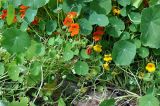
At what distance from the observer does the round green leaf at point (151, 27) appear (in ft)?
7.00

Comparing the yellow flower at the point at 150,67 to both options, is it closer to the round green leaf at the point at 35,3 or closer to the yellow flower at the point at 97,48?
the yellow flower at the point at 97,48

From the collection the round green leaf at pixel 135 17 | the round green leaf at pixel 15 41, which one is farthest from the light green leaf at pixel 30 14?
the round green leaf at pixel 135 17

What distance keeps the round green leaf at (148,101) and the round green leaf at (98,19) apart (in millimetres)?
419

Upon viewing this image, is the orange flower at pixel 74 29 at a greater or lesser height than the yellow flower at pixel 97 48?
greater

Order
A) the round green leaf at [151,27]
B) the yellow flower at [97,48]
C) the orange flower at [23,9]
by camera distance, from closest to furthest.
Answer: the round green leaf at [151,27] → the yellow flower at [97,48] → the orange flower at [23,9]

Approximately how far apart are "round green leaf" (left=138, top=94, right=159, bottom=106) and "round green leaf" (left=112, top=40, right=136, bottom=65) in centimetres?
20

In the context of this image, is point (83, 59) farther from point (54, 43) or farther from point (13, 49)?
point (13, 49)

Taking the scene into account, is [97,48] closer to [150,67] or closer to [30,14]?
[150,67]

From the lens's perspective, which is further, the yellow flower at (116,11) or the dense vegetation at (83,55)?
the yellow flower at (116,11)

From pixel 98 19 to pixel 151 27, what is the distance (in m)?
0.27

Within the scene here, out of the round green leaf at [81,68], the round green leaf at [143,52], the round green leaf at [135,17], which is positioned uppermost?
the round green leaf at [135,17]

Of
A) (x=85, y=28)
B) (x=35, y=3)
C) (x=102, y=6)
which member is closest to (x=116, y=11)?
(x=102, y=6)

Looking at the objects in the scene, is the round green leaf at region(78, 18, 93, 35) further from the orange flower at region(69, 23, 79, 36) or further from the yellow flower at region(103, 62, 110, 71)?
the yellow flower at region(103, 62, 110, 71)

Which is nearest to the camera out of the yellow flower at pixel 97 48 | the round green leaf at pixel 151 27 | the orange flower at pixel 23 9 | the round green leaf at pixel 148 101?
the round green leaf at pixel 148 101
